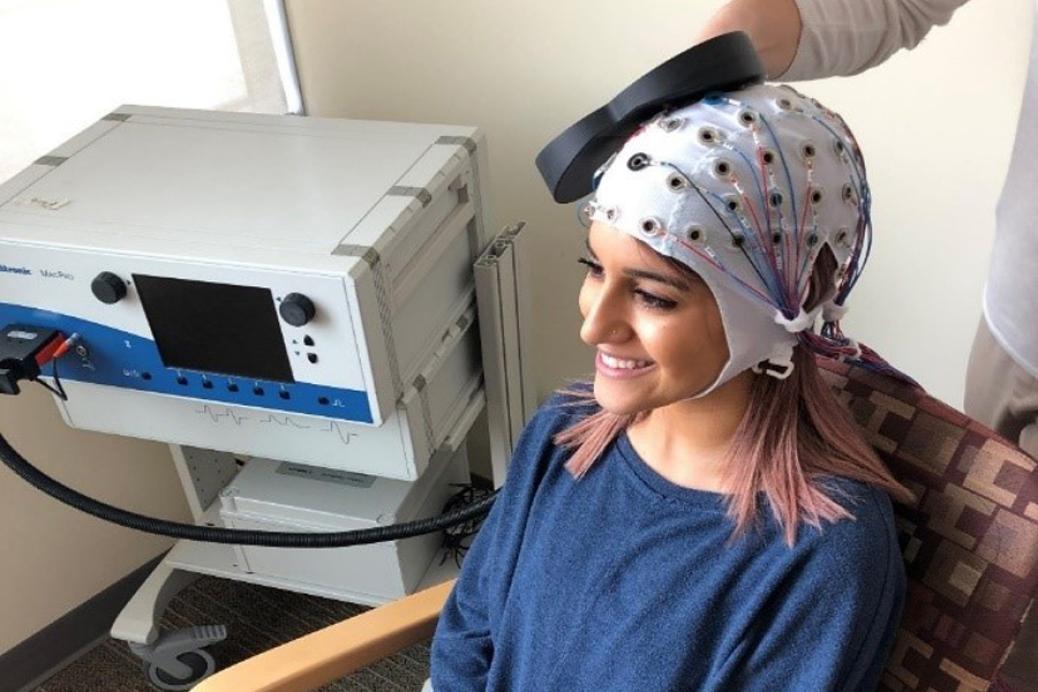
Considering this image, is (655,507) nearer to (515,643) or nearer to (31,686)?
(515,643)

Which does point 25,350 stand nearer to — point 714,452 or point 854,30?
point 714,452

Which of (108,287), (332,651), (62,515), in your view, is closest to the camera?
(332,651)

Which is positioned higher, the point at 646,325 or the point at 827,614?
the point at 646,325

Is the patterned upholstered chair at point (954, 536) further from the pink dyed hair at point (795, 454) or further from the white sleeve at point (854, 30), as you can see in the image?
the white sleeve at point (854, 30)

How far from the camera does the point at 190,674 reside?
1877 mm

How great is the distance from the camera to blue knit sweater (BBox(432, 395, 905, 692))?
34.1 inches

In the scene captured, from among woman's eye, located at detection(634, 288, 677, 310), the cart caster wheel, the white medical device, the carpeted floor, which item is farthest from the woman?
the cart caster wheel

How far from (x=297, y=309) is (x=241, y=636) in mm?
1033

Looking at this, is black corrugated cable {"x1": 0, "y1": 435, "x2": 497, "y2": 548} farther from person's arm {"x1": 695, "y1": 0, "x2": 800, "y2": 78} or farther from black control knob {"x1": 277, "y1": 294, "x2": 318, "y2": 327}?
person's arm {"x1": 695, "y1": 0, "x2": 800, "y2": 78}

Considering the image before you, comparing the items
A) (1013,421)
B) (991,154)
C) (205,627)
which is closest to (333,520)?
(205,627)

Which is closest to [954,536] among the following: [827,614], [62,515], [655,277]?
[827,614]

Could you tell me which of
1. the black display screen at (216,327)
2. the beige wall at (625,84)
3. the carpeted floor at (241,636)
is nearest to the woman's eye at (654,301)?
the black display screen at (216,327)

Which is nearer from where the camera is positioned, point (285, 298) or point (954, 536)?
point (954, 536)

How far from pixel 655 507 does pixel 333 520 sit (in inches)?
30.7
